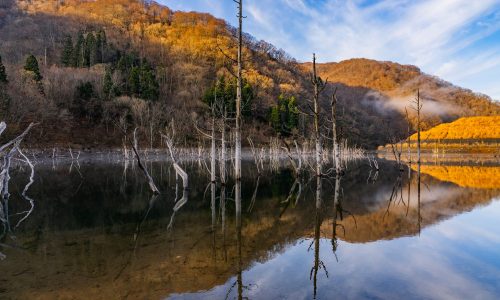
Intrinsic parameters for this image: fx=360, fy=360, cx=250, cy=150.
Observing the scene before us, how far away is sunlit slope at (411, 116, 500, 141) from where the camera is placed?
10231 cm

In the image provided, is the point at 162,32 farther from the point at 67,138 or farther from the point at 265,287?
the point at 265,287

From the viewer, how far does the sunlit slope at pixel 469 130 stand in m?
102

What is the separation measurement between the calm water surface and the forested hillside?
A: 912cm

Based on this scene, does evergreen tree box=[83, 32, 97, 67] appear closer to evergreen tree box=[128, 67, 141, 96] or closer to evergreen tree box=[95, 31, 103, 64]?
evergreen tree box=[95, 31, 103, 64]

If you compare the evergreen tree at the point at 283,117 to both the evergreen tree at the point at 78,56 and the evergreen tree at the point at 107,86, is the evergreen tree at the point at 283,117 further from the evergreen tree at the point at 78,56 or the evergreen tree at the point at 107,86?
the evergreen tree at the point at 78,56

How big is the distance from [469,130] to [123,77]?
323 feet

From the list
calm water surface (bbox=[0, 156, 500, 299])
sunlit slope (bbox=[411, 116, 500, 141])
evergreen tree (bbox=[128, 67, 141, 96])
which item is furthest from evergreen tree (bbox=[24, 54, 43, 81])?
sunlit slope (bbox=[411, 116, 500, 141])

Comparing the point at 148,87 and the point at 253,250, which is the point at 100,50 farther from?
the point at 253,250

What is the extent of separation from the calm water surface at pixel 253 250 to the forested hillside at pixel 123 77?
359 inches

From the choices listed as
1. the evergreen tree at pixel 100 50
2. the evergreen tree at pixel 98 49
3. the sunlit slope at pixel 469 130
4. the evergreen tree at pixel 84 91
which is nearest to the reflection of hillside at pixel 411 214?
the evergreen tree at pixel 84 91

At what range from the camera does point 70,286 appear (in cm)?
587

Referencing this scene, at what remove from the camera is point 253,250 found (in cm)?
781

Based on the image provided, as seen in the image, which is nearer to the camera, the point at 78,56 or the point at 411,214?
the point at 411,214

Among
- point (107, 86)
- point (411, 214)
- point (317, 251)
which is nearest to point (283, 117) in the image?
point (107, 86)
